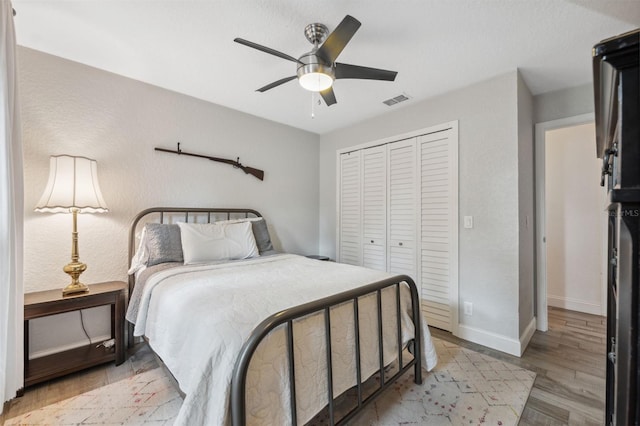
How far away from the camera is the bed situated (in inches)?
42.8

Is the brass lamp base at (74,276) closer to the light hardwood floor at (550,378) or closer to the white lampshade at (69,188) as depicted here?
the white lampshade at (69,188)

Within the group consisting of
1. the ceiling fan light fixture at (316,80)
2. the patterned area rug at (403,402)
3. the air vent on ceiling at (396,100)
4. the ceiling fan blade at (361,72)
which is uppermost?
the air vent on ceiling at (396,100)

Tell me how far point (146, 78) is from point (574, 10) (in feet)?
10.7

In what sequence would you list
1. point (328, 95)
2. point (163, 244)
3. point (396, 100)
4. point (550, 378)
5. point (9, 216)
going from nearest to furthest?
point (9, 216) → point (550, 378) → point (328, 95) → point (163, 244) → point (396, 100)

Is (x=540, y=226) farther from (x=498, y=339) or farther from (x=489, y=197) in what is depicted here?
(x=498, y=339)

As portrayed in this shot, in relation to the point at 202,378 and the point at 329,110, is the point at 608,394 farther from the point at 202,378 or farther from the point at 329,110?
the point at 329,110

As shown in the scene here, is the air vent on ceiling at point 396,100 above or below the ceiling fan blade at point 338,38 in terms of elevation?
above

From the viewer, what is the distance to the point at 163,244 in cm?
244

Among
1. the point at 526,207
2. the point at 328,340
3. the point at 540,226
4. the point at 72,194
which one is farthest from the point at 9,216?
the point at 540,226

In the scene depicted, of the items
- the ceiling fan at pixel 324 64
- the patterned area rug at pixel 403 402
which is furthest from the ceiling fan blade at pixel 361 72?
the patterned area rug at pixel 403 402

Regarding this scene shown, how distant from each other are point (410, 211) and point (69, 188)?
3073 millimetres

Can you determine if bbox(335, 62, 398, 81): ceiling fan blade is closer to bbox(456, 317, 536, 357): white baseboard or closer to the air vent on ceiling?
the air vent on ceiling

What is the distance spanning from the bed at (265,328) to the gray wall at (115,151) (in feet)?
0.92

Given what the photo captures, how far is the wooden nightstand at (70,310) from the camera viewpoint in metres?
1.87
